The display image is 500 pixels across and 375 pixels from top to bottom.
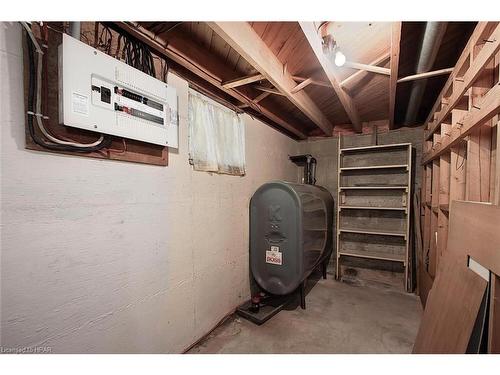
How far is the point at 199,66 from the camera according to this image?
181 cm

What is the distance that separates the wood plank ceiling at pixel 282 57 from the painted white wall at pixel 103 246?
1.06 ft

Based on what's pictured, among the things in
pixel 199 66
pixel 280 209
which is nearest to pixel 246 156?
pixel 280 209

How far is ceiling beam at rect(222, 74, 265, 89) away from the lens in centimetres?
194

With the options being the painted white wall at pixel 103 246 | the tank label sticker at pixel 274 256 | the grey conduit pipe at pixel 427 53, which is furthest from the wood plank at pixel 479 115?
the painted white wall at pixel 103 246

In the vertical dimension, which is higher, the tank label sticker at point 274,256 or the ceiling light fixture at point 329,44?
the ceiling light fixture at point 329,44

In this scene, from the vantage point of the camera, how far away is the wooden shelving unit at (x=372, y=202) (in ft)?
10.7

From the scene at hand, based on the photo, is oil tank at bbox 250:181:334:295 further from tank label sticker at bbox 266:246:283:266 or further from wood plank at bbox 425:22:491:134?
wood plank at bbox 425:22:491:134

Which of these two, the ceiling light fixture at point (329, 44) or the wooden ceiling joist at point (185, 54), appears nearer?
the wooden ceiling joist at point (185, 54)

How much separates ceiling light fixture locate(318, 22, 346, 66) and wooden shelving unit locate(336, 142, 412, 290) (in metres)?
1.91

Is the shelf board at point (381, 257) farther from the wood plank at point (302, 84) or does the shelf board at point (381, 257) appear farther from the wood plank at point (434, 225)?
the wood plank at point (302, 84)

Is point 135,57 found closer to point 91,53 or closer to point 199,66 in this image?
point 91,53

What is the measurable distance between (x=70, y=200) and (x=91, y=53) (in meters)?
0.77

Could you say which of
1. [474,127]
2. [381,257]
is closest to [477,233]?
[474,127]

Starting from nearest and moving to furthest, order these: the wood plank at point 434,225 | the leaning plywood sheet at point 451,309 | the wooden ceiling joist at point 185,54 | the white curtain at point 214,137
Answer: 1. the leaning plywood sheet at point 451,309
2. the wooden ceiling joist at point 185,54
3. the white curtain at point 214,137
4. the wood plank at point 434,225
